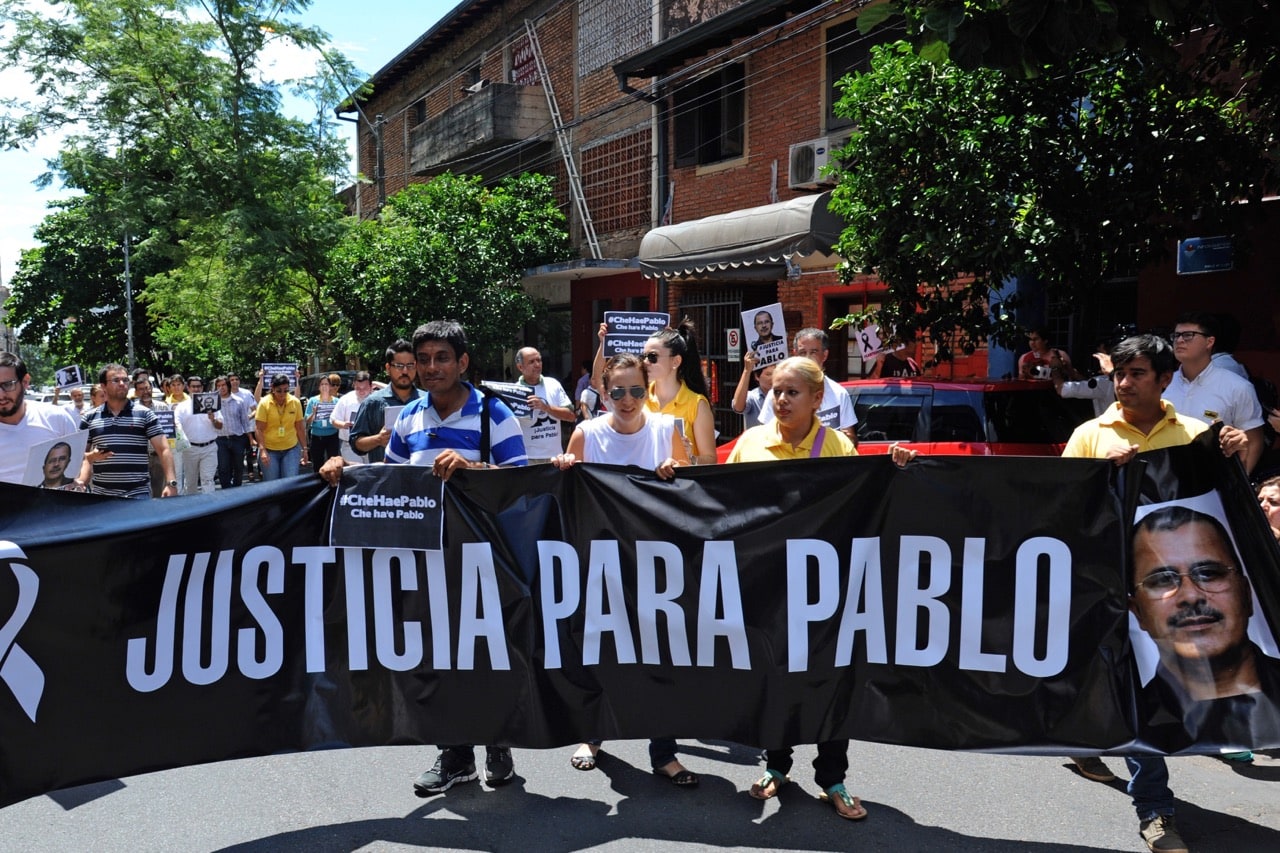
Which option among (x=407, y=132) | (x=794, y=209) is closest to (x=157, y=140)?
(x=407, y=132)

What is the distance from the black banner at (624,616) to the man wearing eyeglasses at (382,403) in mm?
2457

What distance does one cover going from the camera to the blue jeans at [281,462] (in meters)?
14.2

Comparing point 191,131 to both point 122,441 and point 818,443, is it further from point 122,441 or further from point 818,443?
point 818,443

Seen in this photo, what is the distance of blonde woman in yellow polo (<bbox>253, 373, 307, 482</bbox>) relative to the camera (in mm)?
14047

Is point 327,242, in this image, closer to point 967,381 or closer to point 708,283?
point 708,283

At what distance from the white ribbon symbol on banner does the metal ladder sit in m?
19.0

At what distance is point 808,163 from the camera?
1662 centimetres

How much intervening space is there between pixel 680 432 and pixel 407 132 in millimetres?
31169

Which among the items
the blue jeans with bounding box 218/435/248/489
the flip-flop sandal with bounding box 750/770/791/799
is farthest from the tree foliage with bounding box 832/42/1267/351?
the blue jeans with bounding box 218/435/248/489

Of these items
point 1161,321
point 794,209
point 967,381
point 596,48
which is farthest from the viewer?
point 596,48

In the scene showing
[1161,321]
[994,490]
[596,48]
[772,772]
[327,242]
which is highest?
[596,48]

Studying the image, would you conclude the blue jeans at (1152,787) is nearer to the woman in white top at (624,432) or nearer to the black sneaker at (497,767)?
the woman in white top at (624,432)

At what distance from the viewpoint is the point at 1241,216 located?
9.33m

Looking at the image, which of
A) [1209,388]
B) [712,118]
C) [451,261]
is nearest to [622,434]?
[1209,388]
